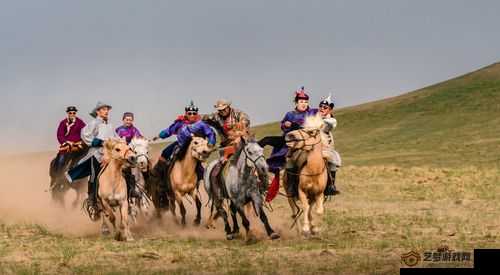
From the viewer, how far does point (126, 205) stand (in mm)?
18094

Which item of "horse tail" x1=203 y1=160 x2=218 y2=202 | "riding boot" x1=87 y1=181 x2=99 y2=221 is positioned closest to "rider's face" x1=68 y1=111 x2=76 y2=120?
"riding boot" x1=87 y1=181 x2=99 y2=221

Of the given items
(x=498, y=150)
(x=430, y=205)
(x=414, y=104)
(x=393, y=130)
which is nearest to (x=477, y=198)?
(x=430, y=205)

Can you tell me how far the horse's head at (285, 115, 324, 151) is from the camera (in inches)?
706

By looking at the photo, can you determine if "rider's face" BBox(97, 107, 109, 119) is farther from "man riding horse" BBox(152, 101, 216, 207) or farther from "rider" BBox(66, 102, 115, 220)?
"man riding horse" BBox(152, 101, 216, 207)

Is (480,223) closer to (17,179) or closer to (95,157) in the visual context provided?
(95,157)

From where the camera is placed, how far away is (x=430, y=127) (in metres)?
83.0

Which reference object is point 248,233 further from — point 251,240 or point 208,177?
point 208,177

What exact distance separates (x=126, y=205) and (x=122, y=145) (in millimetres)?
1133

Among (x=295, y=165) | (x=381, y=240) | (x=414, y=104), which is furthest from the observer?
(x=414, y=104)

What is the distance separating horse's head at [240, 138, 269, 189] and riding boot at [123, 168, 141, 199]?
3037mm

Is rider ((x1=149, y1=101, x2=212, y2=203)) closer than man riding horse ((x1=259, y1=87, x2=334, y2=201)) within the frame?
No

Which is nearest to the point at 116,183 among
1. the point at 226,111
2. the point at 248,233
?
the point at 226,111

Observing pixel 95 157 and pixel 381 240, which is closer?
pixel 381 240

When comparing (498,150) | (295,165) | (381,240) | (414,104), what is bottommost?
(381,240)
